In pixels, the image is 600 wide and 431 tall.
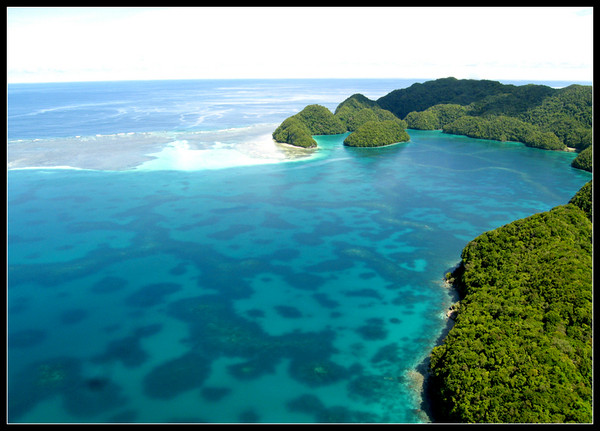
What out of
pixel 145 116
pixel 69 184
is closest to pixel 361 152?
pixel 69 184

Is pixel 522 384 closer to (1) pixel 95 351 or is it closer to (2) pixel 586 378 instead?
(2) pixel 586 378

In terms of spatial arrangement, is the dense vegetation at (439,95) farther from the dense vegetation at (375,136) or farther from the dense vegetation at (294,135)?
the dense vegetation at (294,135)

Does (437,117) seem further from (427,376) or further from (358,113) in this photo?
(427,376)

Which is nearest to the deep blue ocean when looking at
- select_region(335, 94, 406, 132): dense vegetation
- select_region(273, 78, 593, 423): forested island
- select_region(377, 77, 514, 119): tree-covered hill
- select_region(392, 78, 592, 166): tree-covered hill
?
select_region(273, 78, 593, 423): forested island

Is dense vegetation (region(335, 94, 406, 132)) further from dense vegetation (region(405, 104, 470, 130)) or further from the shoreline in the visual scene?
the shoreline

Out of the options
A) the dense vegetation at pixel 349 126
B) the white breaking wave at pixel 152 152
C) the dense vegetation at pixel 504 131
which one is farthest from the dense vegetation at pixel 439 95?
the white breaking wave at pixel 152 152

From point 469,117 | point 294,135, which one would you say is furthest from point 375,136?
point 469,117

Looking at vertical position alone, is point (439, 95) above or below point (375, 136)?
above
